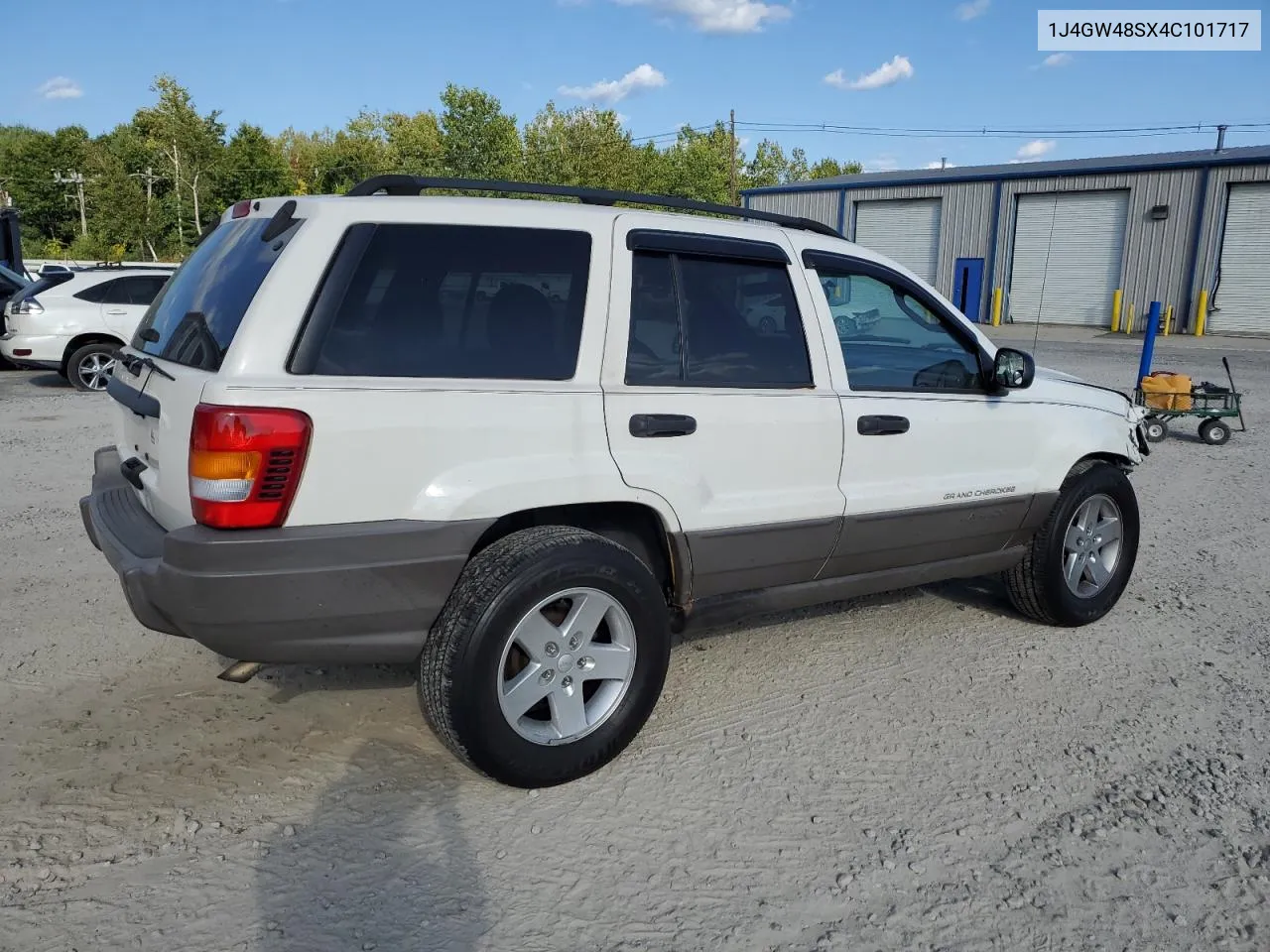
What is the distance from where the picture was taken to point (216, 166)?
156ft

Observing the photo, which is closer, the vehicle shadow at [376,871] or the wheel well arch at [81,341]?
the vehicle shadow at [376,871]

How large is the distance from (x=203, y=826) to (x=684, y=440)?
1.96 metres

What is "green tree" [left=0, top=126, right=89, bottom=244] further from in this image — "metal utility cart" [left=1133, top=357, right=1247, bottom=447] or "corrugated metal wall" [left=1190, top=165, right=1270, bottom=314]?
"metal utility cart" [left=1133, top=357, right=1247, bottom=447]

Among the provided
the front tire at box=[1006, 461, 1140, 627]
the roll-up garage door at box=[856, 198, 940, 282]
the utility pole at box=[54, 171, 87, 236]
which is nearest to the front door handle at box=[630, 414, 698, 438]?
the front tire at box=[1006, 461, 1140, 627]

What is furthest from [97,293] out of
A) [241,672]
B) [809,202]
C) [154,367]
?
[809,202]

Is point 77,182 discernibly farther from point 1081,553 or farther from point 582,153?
point 1081,553

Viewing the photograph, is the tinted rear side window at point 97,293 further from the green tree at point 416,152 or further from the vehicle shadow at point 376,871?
the green tree at point 416,152

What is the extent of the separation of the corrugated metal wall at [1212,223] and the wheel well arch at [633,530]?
94.3ft

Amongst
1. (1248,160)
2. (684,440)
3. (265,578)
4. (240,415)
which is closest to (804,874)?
(684,440)

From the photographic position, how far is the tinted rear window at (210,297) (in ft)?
10.0

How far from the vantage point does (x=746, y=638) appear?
465cm

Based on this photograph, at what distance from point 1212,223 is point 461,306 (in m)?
29.6

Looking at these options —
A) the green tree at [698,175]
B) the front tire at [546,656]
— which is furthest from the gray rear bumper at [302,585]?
the green tree at [698,175]

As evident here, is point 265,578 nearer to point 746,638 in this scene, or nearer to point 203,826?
point 203,826
